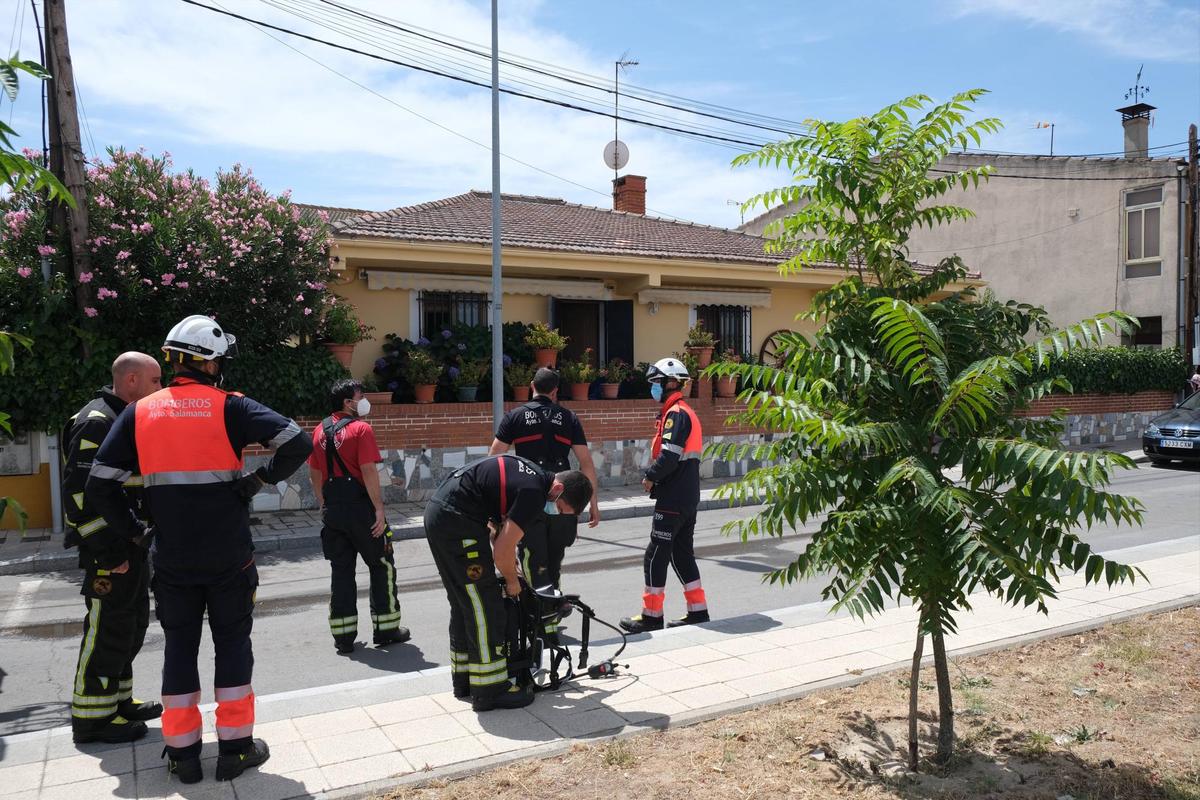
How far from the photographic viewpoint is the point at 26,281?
35.6 ft

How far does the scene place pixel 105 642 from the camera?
466cm

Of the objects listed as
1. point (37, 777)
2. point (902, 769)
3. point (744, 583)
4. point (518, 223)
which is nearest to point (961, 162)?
point (518, 223)

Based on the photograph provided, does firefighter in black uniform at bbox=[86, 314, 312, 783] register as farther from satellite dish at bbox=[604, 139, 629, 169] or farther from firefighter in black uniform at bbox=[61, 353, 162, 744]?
satellite dish at bbox=[604, 139, 629, 169]

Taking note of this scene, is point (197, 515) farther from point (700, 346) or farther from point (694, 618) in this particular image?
point (700, 346)

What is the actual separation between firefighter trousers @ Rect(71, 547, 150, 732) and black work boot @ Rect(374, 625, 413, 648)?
2.01 meters

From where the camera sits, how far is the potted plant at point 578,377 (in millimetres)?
15164

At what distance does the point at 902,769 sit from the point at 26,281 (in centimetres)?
1106

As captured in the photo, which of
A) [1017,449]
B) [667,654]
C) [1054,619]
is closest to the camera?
[1017,449]

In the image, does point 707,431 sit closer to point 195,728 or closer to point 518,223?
point 518,223

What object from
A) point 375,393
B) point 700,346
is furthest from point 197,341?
point 700,346

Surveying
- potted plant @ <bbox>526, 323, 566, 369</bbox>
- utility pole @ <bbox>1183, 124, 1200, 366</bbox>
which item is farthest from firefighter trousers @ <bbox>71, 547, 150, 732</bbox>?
utility pole @ <bbox>1183, 124, 1200, 366</bbox>

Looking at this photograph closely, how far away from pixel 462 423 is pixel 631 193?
11575mm

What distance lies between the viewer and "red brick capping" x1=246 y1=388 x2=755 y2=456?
13391 millimetres

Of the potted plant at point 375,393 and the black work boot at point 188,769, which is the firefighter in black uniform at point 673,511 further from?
the potted plant at point 375,393
